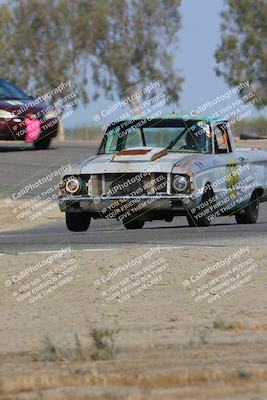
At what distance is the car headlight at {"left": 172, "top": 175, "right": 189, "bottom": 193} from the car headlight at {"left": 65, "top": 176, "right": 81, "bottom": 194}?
50.9 inches

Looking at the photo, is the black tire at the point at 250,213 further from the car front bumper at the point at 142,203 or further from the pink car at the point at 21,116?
the pink car at the point at 21,116

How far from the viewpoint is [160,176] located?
1588 centimetres

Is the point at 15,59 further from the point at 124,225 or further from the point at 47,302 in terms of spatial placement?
the point at 47,302

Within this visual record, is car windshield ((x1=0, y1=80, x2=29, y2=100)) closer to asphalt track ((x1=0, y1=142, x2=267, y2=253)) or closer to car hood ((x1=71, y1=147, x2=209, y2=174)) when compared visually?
asphalt track ((x1=0, y1=142, x2=267, y2=253))

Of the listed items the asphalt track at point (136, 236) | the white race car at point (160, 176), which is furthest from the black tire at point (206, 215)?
the asphalt track at point (136, 236)

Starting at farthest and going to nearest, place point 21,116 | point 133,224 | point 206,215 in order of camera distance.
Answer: point 21,116 → point 133,224 → point 206,215

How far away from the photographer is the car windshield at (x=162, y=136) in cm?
1677

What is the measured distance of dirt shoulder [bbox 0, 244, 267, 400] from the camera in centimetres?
706

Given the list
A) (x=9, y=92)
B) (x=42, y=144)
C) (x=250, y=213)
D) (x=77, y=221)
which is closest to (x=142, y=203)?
(x=77, y=221)

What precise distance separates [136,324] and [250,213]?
863 cm

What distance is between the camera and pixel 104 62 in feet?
263

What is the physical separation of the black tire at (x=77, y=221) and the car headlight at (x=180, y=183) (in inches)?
60.3

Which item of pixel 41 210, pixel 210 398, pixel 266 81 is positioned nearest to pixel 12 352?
pixel 210 398

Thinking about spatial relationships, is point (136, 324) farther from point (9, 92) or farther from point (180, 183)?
point (9, 92)
